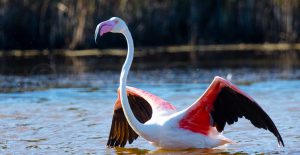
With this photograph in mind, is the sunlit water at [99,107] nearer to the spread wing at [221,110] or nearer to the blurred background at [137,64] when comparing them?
the blurred background at [137,64]

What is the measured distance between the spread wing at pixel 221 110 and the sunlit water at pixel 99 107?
0.38 m

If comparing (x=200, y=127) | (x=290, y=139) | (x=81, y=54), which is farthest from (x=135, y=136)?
(x=81, y=54)

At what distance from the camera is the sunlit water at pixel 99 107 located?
32.3 feet

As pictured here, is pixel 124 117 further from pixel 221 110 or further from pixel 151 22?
pixel 151 22

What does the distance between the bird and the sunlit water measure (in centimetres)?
23

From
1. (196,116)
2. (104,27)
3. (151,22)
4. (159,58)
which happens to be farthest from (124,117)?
(151,22)

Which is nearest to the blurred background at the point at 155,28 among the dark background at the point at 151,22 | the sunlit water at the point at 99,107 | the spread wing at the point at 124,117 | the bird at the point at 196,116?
the dark background at the point at 151,22

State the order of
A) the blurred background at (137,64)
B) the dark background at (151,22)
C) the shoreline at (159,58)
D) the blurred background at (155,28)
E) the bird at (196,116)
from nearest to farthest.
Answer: the bird at (196,116) → the blurred background at (137,64) → the shoreline at (159,58) → the blurred background at (155,28) → the dark background at (151,22)

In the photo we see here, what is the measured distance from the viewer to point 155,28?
2886 cm

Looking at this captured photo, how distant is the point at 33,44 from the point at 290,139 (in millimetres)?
19042

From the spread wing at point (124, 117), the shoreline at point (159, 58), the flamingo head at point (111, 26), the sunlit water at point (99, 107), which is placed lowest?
the shoreline at point (159, 58)

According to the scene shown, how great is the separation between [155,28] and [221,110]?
19761 millimetres

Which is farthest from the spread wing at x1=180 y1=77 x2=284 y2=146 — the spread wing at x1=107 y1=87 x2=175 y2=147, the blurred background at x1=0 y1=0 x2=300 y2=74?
the blurred background at x1=0 y1=0 x2=300 y2=74

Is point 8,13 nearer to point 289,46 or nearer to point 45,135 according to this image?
point 289,46
